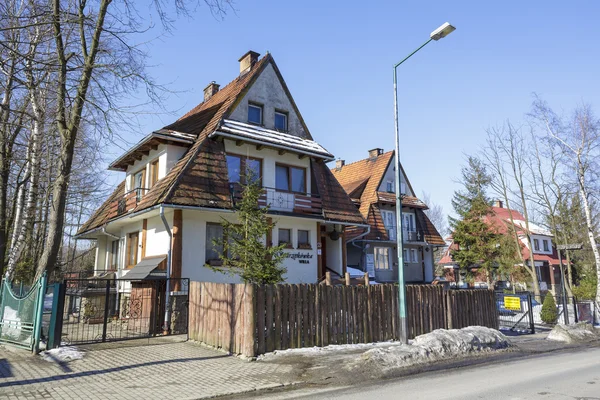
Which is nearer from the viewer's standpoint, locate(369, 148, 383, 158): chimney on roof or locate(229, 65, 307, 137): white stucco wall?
locate(229, 65, 307, 137): white stucco wall

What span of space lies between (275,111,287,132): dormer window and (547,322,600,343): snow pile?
44.5ft

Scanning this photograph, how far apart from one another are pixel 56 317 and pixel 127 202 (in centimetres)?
873

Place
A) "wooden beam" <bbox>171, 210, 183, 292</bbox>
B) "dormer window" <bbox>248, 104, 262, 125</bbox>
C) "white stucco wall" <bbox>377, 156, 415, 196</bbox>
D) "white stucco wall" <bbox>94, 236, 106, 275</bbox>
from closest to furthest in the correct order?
"wooden beam" <bbox>171, 210, 183, 292</bbox>
"dormer window" <bbox>248, 104, 262, 125</bbox>
"white stucco wall" <bbox>94, 236, 106, 275</bbox>
"white stucco wall" <bbox>377, 156, 415, 196</bbox>

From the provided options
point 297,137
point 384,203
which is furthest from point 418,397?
point 384,203

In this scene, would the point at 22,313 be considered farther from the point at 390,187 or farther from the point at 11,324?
the point at 390,187

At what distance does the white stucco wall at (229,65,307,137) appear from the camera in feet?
61.0

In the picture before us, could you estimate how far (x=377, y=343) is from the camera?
12.1 m

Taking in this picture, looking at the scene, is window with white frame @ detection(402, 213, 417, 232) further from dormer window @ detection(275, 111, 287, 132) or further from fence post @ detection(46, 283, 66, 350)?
fence post @ detection(46, 283, 66, 350)

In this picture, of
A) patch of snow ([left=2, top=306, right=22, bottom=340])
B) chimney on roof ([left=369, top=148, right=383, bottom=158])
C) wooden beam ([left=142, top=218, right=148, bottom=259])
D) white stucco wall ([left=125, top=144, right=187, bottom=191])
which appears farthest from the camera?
chimney on roof ([left=369, top=148, right=383, bottom=158])

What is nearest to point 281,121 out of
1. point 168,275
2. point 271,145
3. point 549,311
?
point 271,145

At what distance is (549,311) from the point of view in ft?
65.2

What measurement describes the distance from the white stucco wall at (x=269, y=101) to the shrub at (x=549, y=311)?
1388cm

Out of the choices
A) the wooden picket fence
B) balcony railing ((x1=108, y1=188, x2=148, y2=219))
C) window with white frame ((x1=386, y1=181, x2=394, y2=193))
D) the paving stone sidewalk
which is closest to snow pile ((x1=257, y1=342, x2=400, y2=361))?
the wooden picket fence

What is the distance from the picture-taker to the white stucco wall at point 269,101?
61.0 feet
